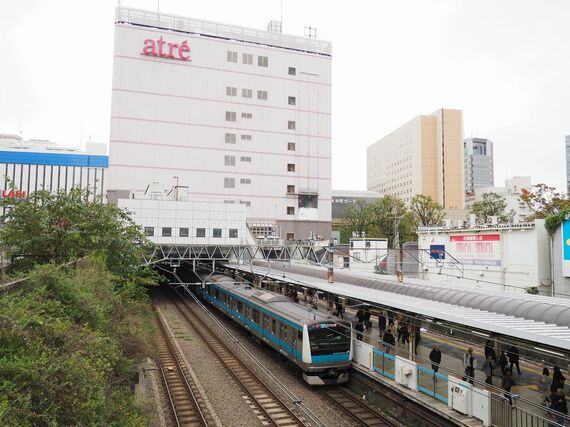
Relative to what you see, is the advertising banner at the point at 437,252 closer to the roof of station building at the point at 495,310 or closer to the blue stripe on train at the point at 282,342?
the blue stripe on train at the point at 282,342

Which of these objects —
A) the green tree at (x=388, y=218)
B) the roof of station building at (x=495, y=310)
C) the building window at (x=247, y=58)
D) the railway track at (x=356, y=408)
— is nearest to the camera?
the roof of station building at (x=495, y=310)

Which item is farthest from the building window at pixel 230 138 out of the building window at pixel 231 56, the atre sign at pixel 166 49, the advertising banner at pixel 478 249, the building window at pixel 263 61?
the advertising banner at pixel 478 249

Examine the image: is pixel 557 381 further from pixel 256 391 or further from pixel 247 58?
pixel 247 58

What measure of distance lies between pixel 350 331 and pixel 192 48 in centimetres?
4310

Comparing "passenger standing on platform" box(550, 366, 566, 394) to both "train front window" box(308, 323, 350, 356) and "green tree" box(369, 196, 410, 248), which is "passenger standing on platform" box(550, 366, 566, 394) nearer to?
"train front window" box(308, 323, 350, 356)

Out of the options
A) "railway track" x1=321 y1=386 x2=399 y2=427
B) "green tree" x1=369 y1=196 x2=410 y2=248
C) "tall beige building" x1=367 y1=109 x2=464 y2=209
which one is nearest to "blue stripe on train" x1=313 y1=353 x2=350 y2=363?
"railway track" x1=321 y1=386 x2=399 y2=427

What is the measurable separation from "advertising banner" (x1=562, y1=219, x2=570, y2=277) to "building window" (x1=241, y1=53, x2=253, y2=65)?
39095mm

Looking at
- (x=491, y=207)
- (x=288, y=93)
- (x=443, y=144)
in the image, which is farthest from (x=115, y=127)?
(x=443, y=144)

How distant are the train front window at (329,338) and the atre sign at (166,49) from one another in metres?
41.8

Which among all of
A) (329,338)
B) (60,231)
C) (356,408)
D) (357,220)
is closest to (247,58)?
(357,220)

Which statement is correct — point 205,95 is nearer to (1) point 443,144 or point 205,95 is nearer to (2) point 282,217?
(2) point 282,217

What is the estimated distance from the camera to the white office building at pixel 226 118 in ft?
157

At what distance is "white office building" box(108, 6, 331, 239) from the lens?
157 feet

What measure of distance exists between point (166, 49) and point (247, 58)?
9.32m
